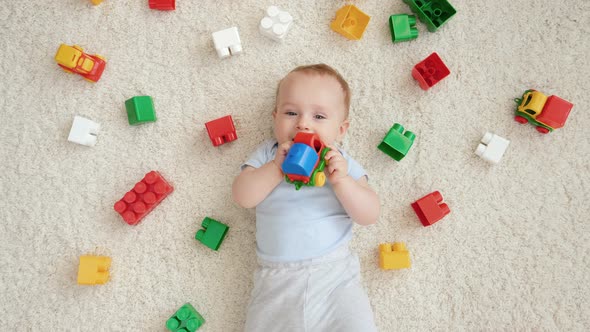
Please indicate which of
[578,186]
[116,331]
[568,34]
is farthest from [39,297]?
[568,34]

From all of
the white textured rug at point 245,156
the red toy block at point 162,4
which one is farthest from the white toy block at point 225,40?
the red toy block at point 162,4

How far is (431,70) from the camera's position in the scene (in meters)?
1.20

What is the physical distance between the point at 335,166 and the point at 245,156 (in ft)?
1.01

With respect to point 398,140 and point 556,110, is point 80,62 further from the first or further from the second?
point 556,110

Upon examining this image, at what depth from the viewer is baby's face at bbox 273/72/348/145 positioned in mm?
1021

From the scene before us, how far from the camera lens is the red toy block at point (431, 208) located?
1.14 metres

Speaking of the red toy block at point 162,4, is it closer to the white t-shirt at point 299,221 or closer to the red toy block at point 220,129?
the red toy block at point 220,129

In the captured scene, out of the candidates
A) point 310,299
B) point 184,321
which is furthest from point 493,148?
point 184,321

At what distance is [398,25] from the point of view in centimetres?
121

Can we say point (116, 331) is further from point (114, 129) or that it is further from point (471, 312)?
point (471, 312)

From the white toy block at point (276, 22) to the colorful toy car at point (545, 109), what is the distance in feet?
2.11

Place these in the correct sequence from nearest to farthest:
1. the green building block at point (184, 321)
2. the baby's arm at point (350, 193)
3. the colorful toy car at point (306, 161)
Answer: the colorful toy car at point (306, 161) < the baby's arm at point (350, 193) < the green building block at point (184, 321)

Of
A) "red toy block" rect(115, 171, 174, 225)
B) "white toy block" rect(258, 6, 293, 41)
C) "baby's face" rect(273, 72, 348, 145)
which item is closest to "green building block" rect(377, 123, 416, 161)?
"baby's face" rect(273, 72, 348, 145)

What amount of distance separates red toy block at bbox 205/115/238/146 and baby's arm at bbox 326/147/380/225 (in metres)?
0.29
